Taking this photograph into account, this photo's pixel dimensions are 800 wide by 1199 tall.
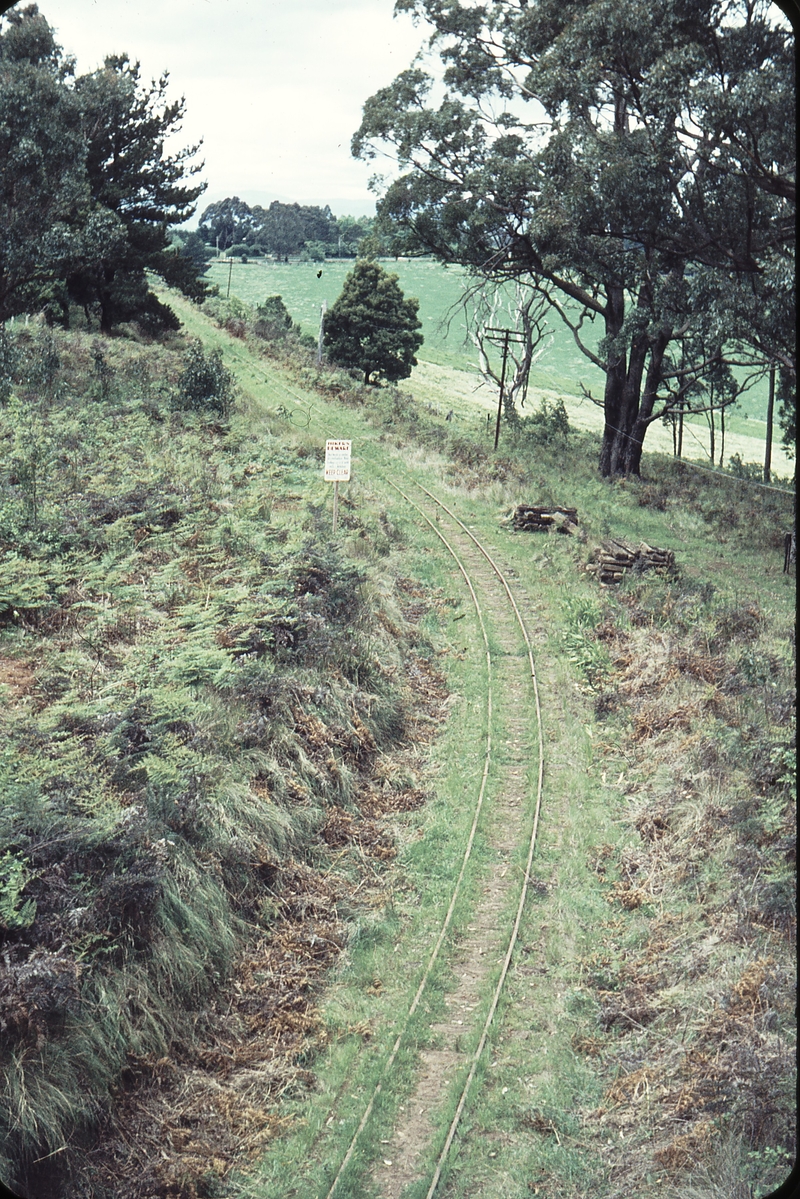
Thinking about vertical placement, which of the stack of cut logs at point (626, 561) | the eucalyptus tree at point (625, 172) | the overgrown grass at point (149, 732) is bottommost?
the overgrown grass at point (149, 732)

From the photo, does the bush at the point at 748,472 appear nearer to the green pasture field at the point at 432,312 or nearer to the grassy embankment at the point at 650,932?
the grassy embankment at the point at 650,932

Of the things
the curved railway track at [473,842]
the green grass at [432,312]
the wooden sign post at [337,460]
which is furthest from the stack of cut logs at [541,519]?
the green grass at [432,312]

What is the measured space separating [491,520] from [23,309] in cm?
1908

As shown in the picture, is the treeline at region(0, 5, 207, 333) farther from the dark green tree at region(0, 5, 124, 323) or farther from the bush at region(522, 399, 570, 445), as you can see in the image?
the bush at region(522, 399, 570, 445)

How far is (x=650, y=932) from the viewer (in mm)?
9625

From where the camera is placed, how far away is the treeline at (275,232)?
62.7 m

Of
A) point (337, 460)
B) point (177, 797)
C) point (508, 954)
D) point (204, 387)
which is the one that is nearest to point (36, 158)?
point (204, 387)

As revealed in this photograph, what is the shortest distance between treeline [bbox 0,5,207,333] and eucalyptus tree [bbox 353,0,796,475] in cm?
903

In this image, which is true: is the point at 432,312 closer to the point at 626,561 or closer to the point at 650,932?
the point at 626,561

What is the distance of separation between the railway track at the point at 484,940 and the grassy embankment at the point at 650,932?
0.59 ft

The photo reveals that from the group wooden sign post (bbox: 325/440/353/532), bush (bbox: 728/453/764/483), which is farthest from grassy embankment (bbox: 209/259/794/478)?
wooden sign post (bbox: 325/440/353/532)

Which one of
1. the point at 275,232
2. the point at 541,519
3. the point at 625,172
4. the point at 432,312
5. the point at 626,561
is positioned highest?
the point at 432,312

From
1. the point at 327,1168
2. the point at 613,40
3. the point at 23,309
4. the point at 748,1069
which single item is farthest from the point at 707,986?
the point at 23,309

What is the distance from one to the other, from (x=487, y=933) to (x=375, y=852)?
1940 mm
